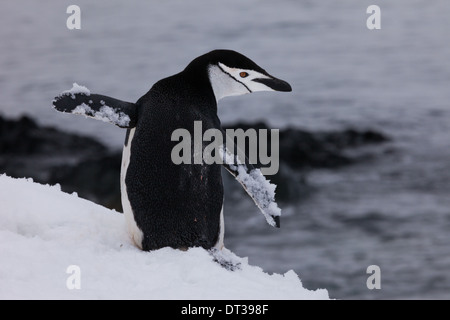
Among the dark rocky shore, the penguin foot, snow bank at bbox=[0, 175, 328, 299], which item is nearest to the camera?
snow bank at bbox=[0, 175, 328, 299]

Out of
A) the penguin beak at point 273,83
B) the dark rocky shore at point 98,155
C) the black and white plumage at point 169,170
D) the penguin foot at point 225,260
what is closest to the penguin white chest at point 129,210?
the black and white plumage at point 169,170

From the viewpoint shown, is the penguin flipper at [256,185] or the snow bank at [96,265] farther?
the penguin flipper at [256,185]

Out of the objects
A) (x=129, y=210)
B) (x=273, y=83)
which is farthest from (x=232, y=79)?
(x=129, y=210)

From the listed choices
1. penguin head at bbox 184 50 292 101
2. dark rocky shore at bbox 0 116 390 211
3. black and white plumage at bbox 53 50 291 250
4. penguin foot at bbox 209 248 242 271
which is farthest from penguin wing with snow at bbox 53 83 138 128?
dark rocky shore at bbox 0 116 390 211

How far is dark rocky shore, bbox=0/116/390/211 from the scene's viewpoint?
10.6 m

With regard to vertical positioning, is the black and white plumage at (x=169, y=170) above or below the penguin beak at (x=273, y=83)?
below

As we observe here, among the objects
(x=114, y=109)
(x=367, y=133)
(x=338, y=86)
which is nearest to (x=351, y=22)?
(x=338, y=86)

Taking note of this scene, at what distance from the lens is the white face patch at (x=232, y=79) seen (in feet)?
11.2

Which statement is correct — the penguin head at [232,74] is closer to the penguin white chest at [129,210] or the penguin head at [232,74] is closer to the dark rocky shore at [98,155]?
the penguin white chest at [129,210]

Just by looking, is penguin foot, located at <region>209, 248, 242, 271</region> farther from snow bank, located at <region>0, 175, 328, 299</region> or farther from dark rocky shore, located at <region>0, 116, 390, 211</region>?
dark rocky shore, located at <region>0, 116, 390, 211</region>

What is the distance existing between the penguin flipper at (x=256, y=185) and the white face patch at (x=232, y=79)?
344mm

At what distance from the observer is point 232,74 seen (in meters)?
3.43

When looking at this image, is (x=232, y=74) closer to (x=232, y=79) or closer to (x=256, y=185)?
(x=232, y=79)

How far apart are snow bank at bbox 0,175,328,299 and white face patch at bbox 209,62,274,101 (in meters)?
0.72
